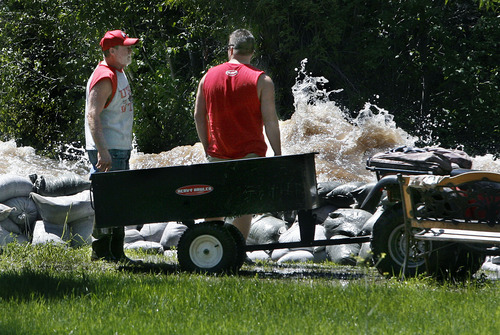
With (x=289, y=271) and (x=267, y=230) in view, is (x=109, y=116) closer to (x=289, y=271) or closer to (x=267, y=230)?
(x=289, y=271)

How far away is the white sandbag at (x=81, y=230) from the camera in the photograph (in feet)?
27.1

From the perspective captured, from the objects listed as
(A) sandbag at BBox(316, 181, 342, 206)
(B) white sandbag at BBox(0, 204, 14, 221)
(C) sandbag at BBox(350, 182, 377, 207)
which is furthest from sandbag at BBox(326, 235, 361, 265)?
(B) white sandbag at BBox(0, 204, 14, 221)

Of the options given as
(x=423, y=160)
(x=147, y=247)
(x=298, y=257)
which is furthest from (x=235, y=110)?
(x=147, y=247)

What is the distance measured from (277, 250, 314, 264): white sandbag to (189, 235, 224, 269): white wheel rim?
1.86m

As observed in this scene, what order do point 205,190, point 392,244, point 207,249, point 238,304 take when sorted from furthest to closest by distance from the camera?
point 207,249
point 205,190
point 392,244
point 238,304

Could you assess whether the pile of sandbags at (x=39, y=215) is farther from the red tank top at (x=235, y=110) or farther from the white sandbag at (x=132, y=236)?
the red tank top at (x=235, y=110)

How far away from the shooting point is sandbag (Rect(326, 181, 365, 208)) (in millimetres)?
8375

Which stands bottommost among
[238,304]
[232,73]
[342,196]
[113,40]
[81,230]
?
[238,304]

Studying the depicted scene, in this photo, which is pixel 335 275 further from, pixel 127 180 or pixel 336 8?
pixel 336 8

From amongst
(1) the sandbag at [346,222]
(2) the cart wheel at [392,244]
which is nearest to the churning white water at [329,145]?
(1) the sandbag at [346,222]

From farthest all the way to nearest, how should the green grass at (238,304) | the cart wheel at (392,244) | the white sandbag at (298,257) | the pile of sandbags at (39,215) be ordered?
the pile of sandbags at (39,215)
the white sandbag at (298,257)
the cart wheel at (392,244)
the green grass at (238,304)

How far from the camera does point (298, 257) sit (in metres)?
7.89

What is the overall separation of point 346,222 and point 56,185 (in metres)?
3.11

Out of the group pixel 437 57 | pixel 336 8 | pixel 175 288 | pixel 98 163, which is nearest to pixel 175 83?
pixel 336 8
